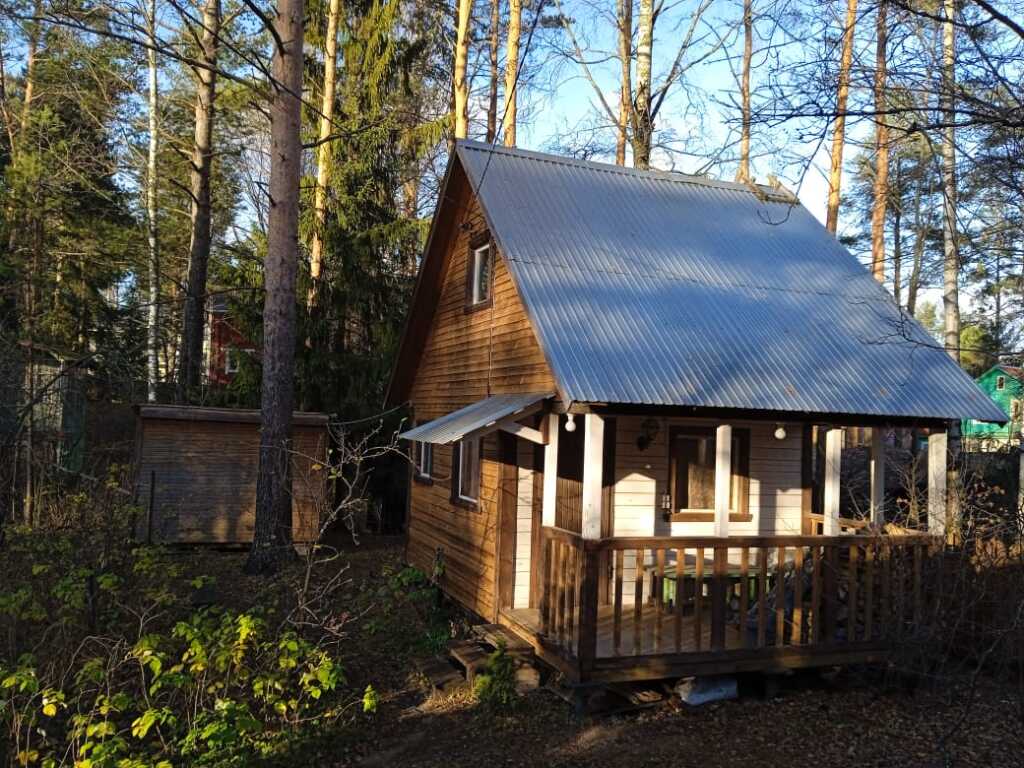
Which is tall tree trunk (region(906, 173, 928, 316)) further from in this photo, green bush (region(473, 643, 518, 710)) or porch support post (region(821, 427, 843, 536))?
green bush (region(473, 643, 518, 710))

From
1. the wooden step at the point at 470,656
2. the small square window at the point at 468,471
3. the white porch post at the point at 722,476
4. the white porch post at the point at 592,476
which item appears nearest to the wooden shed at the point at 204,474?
the small square window at the point at 468,471

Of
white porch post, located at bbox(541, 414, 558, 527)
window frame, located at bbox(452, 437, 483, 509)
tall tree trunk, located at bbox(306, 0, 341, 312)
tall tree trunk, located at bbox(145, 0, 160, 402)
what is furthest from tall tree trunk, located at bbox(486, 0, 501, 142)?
white porch post, located at bbox(541, 414, 558, 527)

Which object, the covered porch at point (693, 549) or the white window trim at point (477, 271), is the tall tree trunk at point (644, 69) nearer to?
the white window trim at point (477, 271)

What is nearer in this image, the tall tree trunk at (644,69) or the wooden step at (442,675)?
the wooden step at (442,675)

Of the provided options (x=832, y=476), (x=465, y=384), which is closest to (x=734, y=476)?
(x=832, y=476)

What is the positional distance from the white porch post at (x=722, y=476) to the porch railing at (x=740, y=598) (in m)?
0.50

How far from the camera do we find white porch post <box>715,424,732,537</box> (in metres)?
7.55

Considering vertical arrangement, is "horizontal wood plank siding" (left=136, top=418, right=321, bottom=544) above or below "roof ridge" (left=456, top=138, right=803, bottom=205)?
below

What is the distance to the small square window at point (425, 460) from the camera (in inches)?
479

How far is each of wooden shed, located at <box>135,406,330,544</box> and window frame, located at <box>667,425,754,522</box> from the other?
20.7ft

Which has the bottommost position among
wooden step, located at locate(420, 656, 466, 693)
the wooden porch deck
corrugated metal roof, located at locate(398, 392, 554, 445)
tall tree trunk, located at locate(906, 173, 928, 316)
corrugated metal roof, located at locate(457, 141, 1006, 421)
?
wooden step, located at locate(420, 656, 466, 693)

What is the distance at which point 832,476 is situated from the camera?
8195 mm

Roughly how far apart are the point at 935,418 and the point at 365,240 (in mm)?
12236

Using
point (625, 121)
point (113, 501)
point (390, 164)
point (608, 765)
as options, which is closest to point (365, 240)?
point (390, 164)
